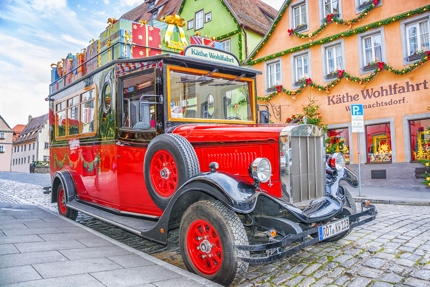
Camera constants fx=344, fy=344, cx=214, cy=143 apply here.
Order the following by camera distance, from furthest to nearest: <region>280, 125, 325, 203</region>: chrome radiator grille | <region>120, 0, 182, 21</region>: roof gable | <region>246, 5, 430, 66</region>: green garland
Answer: <region>120, 0, 182, 21</region>: roof gable → <region>246, 5, 430, 66</region>: green garland → <region>280, 125, 325, 203</region>: chrome radiator grille

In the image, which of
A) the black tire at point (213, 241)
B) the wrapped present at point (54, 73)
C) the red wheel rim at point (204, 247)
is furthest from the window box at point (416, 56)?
the red wheel rim at point (204, 247)

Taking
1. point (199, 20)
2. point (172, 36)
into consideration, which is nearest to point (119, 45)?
point (172, 36)

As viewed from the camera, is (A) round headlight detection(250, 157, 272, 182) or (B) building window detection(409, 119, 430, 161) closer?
(A) round headlight detection(250, 157, 272, 182)

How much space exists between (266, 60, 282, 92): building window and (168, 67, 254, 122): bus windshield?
12260 millimetres

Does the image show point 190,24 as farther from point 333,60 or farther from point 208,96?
point 208,96

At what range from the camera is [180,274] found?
10.8 feet

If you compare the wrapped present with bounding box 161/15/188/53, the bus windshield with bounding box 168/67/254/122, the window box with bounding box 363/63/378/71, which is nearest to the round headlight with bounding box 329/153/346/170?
the bus windshield with bounding box 168/67/254/122

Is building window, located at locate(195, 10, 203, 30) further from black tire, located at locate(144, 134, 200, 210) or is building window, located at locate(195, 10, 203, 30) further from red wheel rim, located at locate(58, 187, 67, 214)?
black tire, located at locate(144, 134, 200, 210)

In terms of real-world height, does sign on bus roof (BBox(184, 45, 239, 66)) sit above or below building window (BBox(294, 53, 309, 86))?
below

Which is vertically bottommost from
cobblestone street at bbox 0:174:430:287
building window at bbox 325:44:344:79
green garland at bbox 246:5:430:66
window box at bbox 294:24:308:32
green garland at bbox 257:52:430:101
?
cobblestone street at bbox 0:174:430:287

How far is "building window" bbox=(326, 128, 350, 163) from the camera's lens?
47.2ft

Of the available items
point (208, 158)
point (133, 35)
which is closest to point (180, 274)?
point (208, 158)

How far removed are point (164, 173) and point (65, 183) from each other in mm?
3171

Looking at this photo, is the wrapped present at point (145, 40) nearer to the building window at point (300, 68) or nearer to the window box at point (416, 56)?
the window box at point (416, 56)
